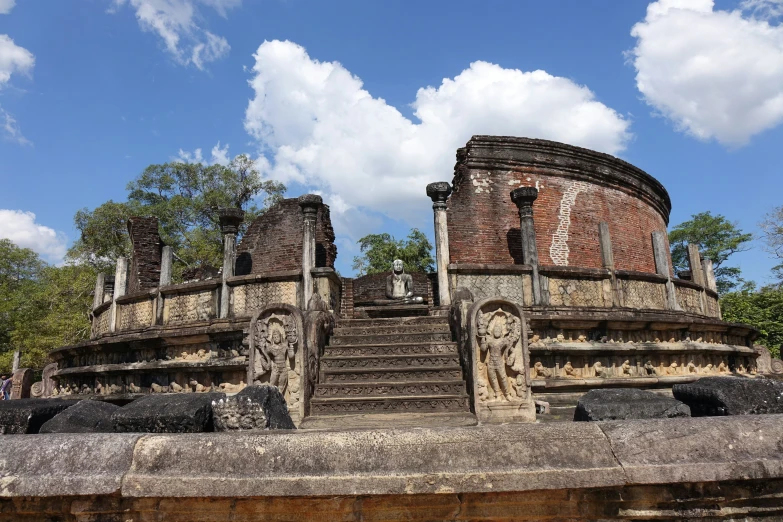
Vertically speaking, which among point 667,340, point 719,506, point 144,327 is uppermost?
point 144,327

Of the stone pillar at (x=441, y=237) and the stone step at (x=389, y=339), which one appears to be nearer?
the stone step at (x=389, y=339)

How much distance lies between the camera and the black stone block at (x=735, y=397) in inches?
133

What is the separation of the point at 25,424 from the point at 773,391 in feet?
17.7

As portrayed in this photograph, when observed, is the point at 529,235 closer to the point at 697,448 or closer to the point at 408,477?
the point at 697,448

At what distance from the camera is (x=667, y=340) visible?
31.1ft

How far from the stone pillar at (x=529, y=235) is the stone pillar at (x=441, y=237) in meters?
1.53

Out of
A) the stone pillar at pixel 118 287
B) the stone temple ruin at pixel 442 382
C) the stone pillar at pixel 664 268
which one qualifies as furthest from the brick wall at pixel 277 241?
the stone pillar at pixel 664 268

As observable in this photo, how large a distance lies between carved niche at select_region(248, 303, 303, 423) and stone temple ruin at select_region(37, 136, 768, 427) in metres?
0.02

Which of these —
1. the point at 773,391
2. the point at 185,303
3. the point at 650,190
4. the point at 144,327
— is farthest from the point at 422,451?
the point at 650,190

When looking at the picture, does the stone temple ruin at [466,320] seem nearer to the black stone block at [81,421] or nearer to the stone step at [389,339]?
the stone step at [389,339]

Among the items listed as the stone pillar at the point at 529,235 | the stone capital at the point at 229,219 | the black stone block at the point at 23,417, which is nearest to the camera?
the black stone block at the point at 23,417

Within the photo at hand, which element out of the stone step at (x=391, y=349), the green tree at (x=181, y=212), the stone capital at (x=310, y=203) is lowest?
the stone step at (x=391, y=349)

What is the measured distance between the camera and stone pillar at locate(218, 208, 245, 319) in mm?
9328

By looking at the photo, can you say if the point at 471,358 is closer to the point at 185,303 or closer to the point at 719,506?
the point at 719,506
